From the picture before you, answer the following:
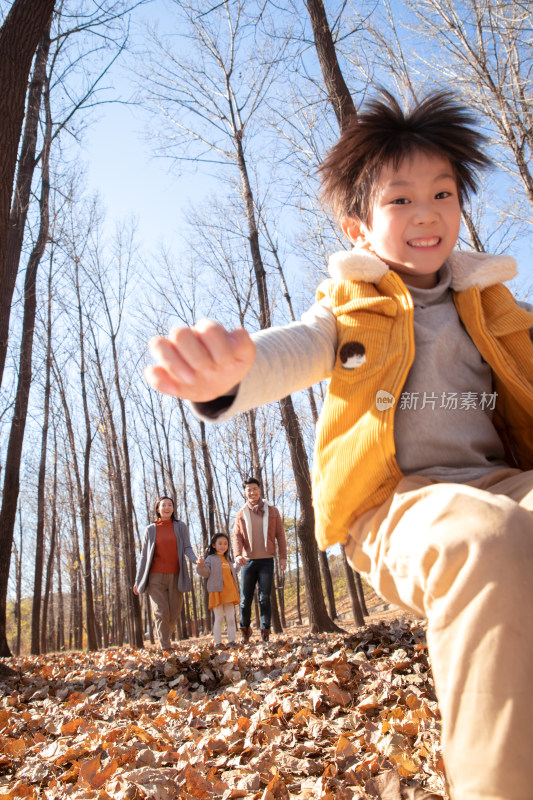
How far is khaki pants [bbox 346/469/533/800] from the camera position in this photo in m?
0.84

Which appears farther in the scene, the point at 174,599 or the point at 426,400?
the point at 174,599

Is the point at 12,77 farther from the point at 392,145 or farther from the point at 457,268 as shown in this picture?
Result: the point at 457,268

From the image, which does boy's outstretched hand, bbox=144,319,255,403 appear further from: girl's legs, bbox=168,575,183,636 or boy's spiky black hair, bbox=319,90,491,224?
girl's legs, bbox=168,575,183,636

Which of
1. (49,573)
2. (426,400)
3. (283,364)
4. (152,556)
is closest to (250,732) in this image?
(426,400)

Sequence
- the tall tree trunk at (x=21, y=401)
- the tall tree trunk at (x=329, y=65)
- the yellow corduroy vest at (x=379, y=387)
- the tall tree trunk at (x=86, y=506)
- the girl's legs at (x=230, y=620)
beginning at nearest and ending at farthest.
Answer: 1. the yellow corduroy vest at (x=379, y=387)
2. the tall tree trunk at (x=329, y=65)
3. the girl's legs at (x=230, y=620)
4. the tall tree trunk at (x=21, y=401)
5. the tall tree trunk at (x=86, y=506)

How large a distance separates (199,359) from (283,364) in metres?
0.36

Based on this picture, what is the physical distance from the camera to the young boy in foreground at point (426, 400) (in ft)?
2.98

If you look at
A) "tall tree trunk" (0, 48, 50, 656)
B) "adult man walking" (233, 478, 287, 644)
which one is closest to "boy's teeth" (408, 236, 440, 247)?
"adult man walking" (233, 478, 287, 644)

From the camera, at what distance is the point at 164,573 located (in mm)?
7305

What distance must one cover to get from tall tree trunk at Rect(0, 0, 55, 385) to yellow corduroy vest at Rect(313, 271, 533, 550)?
4.47 m

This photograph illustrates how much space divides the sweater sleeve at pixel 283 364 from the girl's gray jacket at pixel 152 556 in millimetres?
6098

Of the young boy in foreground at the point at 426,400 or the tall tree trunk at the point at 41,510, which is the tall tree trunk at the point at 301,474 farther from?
the tall tree trunk at the point at 41,510

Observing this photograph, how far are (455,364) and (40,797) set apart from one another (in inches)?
90.0

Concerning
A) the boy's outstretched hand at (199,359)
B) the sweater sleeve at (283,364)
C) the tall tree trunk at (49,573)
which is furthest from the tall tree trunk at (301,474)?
the tall tree trunk at (49,573)
